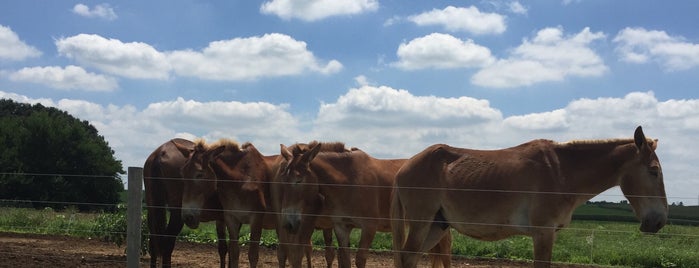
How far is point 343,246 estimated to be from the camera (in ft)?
29.3

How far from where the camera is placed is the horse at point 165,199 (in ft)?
31.6

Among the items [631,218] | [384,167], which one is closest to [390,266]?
[384,167]

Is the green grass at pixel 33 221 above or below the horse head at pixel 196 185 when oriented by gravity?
below

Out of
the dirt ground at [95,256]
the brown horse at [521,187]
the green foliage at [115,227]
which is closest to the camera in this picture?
the brown horse at [521,187]

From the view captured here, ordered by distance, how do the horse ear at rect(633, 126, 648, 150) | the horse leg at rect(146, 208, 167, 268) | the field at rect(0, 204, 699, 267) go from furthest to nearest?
the field at rect(0, 204, 699, 267) → the horse leg at rect(146, 208, 167, 268) → the horse ear at rect(633, 126, 648, 150)

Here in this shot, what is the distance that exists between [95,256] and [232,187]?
446cm

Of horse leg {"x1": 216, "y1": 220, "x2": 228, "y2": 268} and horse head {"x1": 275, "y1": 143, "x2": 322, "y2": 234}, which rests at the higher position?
horse head {"x1": 275, "y1": 143, "x2": 322, "y2": 234}

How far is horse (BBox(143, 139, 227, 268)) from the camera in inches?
379

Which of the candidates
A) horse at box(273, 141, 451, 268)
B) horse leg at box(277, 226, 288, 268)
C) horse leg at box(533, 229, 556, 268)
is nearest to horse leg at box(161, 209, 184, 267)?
horse leg at box(277, 226, 288, 268)

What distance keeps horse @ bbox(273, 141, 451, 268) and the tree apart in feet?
97.7

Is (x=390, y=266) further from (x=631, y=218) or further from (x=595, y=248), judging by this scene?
(x=631, y=218)

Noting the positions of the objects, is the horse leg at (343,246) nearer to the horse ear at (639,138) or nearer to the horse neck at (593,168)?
the horse neck at (593,168)

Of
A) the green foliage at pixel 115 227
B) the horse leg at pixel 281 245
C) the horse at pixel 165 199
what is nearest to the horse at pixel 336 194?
the horse leg at pixel 281 245

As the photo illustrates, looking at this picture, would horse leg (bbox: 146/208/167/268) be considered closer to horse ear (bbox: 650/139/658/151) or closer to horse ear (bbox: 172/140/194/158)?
horse ear (bbox: 172/140/194/158)
